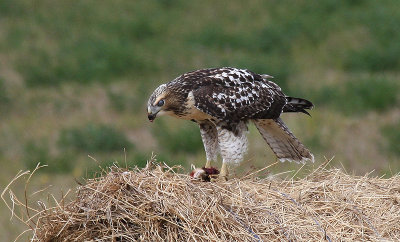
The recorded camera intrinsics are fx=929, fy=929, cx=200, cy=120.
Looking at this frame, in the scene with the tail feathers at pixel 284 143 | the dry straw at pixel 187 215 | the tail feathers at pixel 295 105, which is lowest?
the tail feathers at pixel 284 143

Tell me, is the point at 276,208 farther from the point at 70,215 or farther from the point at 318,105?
the point at 318,105

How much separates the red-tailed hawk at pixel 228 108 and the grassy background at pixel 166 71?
4.24 feet

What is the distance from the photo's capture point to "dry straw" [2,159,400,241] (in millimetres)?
5133

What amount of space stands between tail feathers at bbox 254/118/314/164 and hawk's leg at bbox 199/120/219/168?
0.48 m

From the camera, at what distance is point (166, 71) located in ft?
48.1

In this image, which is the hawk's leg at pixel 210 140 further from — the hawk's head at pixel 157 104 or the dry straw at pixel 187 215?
the dry straw at pixel 187 215

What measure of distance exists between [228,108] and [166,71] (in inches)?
296

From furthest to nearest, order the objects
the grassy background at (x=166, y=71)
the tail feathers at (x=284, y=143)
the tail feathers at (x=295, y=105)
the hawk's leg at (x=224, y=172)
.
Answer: the grassy background at (x=166, y=71)
the tail feathers at (x=295, y=105)
the tail feathers at (x=284, y=143)
the hawk's leg at (x=224, y=172)

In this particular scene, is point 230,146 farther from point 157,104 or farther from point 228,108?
point 157,104

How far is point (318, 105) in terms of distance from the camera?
12.9 meters

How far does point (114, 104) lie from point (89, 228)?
774cm

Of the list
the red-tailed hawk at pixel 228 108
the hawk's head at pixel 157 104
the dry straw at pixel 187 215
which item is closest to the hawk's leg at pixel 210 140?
the red-tailed hawk at pixel 228 108

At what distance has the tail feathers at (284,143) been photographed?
24.7 feet

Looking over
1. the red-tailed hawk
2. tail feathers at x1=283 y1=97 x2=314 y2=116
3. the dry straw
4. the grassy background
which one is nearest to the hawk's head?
the red-tailed hawk
